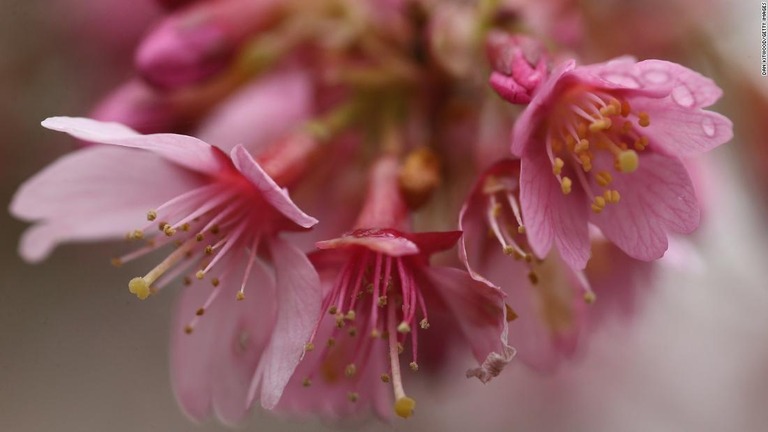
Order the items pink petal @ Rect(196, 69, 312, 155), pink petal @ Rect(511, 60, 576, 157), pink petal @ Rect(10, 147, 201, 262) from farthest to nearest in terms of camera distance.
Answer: pink petal @ Rect(196, 69, 312, 155) → pink petal @ Rect(10, 147, 201, 262) → pink petal @ Rect(511, 60, 576, 157)

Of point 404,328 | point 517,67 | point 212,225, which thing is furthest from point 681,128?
point 212,225

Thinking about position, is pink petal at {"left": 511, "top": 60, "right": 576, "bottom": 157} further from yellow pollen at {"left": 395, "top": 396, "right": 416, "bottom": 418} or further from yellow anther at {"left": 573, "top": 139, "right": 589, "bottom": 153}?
yellow pollen at {"left": 395, "top": 396, "right": 416, "bottom": 418}

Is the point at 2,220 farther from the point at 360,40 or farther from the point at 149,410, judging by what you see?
the point at 360,40

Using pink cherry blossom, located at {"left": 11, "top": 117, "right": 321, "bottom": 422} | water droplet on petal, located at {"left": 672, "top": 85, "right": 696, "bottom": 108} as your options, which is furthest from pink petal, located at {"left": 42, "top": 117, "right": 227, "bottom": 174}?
water droplet on petal, located at {"left": 672, "top": 85, "right": 696, "bottom": 108}

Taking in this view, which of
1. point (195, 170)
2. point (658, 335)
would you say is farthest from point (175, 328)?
point (658, 335)

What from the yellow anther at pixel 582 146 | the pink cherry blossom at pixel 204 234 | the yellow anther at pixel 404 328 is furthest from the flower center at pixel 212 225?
the yellow anther at pixel 582 146

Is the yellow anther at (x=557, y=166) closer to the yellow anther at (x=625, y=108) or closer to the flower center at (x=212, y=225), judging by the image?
the yellow anther at (x=625, y=108)

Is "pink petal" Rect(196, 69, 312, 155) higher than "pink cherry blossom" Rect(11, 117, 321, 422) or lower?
higher
